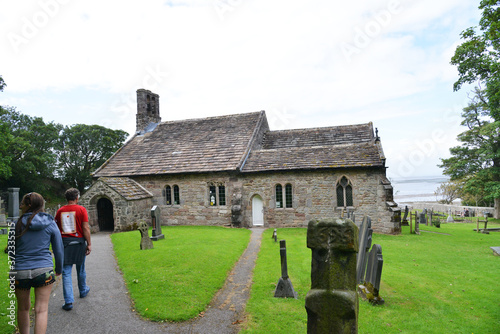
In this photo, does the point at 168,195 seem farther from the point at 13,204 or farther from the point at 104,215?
the point at 13,204

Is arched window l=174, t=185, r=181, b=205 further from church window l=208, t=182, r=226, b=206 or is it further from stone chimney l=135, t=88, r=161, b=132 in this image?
stone chimney l=135, t=88, r=161, b=132

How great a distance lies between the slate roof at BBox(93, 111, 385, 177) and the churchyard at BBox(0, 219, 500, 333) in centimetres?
654

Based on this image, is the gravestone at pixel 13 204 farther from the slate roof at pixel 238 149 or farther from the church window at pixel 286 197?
the church window at pixel 286 197

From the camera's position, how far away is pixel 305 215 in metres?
18.2

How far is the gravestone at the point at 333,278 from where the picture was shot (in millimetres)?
3172

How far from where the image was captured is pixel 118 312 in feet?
19.8

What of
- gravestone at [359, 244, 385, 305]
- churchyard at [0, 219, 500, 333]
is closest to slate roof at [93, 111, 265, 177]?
churchyard at [0, 219, 500, 333]

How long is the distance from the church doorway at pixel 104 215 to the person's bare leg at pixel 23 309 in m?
16.5

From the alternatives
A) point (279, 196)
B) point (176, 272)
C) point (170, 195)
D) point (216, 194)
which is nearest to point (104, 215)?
point (170, 195)

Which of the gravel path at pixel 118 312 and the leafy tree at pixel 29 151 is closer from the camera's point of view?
the gravel path at pixel 118 312

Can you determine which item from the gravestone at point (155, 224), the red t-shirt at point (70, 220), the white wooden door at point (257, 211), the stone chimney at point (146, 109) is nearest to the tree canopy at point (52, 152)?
the stone chimney at point (146, 109)

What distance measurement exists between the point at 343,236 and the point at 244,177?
1601 cm

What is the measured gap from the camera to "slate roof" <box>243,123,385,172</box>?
57.8 ft

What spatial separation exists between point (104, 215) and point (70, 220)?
51.1ft
